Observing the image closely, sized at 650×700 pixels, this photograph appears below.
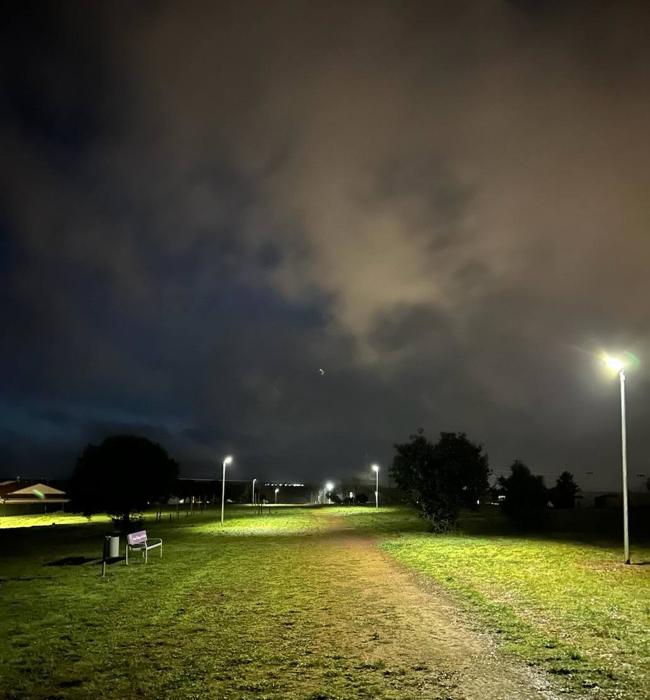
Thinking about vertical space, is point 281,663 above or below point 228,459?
below

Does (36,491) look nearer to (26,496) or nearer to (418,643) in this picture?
(26,496)

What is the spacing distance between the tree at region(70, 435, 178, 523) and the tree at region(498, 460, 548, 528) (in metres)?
23.6

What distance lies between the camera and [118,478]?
4075cm

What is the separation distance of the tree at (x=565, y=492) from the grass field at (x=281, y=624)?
57946mm

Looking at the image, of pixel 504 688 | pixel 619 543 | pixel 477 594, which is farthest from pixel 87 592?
pixel 619 543

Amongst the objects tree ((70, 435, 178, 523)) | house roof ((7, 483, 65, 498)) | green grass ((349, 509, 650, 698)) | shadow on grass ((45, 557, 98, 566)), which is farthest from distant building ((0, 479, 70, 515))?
green grass ((349, 509, 650, 698))

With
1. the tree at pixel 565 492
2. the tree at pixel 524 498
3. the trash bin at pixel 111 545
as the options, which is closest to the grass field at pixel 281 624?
the trash bin at pixel 111 545

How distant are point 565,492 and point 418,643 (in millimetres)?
72955

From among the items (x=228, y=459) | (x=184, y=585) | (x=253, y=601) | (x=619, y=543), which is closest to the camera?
(x=253, y=601)

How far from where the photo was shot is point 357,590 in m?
13.7

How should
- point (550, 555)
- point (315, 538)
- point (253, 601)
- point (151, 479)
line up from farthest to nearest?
point (151, 479) → point (315, 538) → point (550, 555) → point (253, 601)

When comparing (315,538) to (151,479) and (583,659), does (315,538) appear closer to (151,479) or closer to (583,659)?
(151,479)

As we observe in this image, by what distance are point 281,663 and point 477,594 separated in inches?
257

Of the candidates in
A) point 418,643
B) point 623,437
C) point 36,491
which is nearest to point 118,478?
point 623,437
